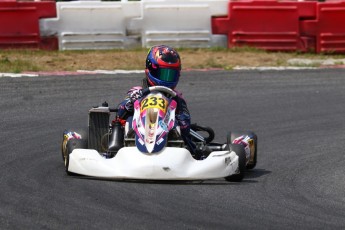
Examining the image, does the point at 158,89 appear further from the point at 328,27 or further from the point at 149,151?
the point at 328,27

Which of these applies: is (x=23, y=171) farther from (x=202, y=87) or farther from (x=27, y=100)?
(x=202, y=87)

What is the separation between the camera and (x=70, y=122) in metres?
11.3

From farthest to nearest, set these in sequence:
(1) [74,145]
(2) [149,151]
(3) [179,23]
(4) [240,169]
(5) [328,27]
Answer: (5) [328,27] < (3) [179,23] < (1) [74,145] < (4) [240,169] < (2) [149,151]

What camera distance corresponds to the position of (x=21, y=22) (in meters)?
15.1

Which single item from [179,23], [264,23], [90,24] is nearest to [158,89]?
[90,24]

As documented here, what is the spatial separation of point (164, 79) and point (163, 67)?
3.9 inches

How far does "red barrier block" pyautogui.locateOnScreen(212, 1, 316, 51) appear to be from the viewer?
16.0 metres

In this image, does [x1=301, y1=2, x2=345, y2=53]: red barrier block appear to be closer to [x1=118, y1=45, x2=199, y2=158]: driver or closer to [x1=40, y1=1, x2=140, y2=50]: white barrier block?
[x1=40, y1=1, x2=140, y2=50]: white barrier block

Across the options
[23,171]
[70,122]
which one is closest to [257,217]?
[23,171]

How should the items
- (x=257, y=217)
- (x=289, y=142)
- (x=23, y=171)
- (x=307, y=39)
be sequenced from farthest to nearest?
(x=307, y=39), (x=289, y=142), (x=23, y=171), (x=257, y=217)

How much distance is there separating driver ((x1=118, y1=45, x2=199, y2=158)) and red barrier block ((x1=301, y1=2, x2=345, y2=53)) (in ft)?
26.4

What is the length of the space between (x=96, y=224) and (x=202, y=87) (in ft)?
24.4

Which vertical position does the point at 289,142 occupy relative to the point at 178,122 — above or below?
below

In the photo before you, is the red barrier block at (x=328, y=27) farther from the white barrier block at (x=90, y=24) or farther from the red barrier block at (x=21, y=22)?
the red barrier block at (x=21, y=22)
